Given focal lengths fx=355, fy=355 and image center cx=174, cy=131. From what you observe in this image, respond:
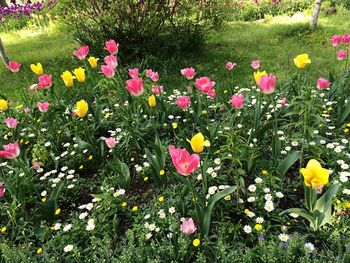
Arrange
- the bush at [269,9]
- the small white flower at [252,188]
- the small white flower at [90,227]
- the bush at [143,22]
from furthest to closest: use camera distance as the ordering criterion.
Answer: the bush at [269,9], the bush at [143,22], the small white flower at [252,188], the small white flower at [90,227]

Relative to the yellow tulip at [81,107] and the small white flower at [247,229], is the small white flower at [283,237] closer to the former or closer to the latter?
the small white flower at [247,229]

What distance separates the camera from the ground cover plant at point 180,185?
6.63ft

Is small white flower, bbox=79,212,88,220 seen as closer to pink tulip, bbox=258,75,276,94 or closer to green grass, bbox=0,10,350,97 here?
pink tulip, bbox=258,75,276,94

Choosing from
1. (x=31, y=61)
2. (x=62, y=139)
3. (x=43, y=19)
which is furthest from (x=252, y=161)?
(x=43, y=19)

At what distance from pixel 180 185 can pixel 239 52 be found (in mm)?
4162

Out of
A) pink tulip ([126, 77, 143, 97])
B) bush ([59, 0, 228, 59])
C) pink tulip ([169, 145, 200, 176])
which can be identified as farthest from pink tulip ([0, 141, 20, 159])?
bush ([59, 0, 228, 59])

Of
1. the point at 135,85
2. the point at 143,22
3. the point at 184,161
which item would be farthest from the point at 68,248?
the point at 143,22

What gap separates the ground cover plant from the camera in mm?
2021

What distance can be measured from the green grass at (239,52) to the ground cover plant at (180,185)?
1.18 meters

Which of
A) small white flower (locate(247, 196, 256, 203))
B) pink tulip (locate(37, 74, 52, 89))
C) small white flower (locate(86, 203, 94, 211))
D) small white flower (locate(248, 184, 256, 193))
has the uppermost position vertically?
pink tulip (locate(37, 74, 52, 89))

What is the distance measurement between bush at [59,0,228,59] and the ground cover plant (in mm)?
2144

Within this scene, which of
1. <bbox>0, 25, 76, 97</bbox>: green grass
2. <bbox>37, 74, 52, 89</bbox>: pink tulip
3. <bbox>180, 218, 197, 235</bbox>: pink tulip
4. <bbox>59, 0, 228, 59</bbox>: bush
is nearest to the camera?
<bbox>180, 218, 197, 235</bbox>: pink tulip

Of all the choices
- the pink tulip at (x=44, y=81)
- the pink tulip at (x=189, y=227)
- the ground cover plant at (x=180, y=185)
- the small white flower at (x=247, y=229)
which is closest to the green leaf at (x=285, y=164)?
the ground cover plant at (x=180, y=185)

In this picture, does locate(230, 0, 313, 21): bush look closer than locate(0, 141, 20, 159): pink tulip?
No
